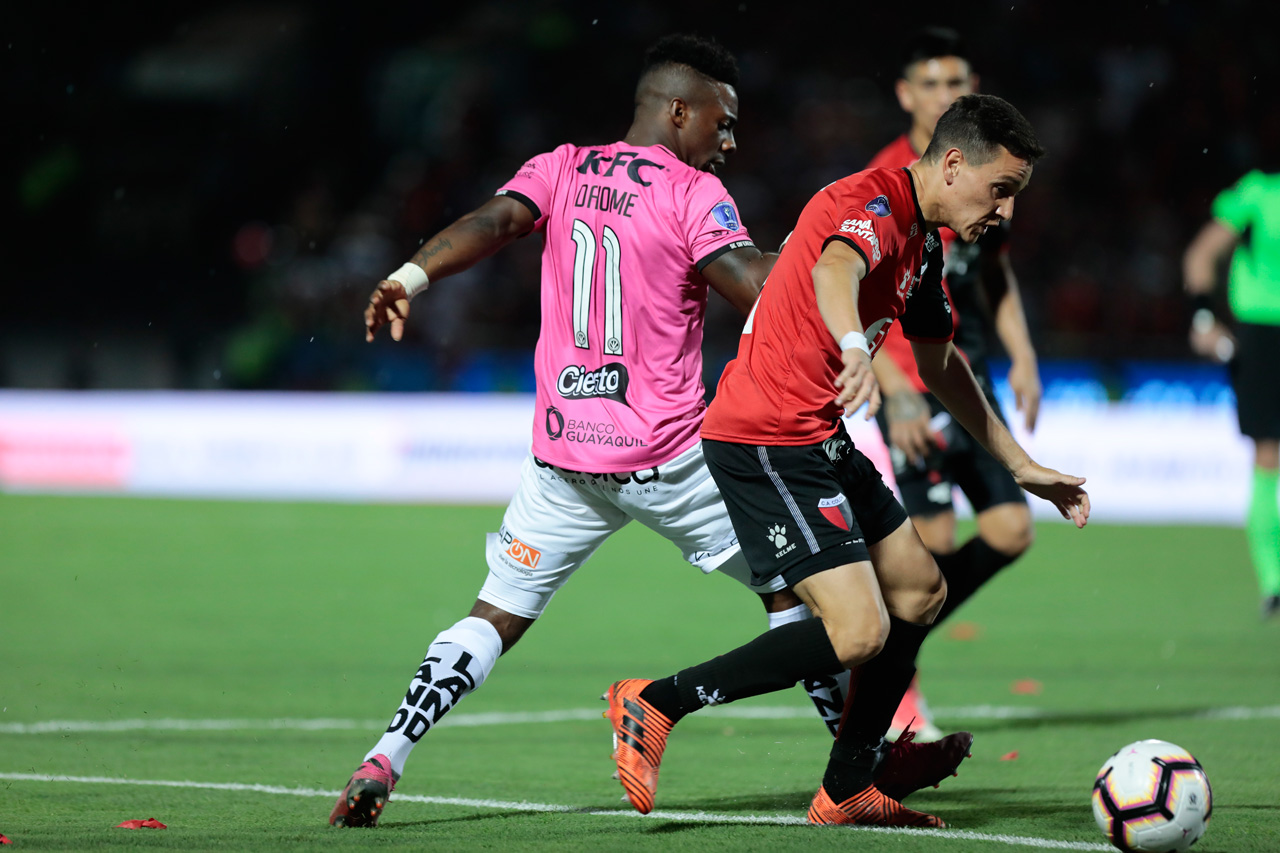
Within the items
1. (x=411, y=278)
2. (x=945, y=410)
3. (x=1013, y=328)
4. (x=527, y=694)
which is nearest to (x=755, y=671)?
(x=411, y=278)

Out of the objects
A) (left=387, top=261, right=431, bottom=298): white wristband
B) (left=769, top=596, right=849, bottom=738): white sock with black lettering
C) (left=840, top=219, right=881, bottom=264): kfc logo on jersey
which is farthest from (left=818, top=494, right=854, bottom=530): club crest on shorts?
(left=387, top=261, right=431, bottom=298): white wristband

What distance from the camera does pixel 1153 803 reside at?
3.75 metres

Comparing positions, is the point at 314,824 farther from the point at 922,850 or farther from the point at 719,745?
the point at 719,745

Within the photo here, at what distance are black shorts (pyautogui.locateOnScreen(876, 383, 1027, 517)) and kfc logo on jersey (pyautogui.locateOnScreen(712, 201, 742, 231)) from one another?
1799 mm

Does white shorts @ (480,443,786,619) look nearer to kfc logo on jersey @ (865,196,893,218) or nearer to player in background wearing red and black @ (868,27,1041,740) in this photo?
kfc logo on jersey @ (865,196,893,218)

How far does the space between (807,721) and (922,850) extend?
2.64 meters

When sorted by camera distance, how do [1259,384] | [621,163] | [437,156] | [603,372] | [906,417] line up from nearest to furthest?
[603,372]
[621,163]
[906,417]
[1259,384]
[437,156]

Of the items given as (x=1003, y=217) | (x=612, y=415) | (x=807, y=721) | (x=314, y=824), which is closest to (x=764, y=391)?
(x=612, y=415)

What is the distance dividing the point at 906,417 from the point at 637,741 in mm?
1520

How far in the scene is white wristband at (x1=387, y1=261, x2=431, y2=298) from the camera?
422 centimetres

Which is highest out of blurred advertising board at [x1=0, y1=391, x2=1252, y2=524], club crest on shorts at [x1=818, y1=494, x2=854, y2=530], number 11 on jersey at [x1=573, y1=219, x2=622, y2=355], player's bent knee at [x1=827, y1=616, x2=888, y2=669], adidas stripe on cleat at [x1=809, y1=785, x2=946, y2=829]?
number 11 on jersey at [x1=573, y1=219, x2=622, y2=355]

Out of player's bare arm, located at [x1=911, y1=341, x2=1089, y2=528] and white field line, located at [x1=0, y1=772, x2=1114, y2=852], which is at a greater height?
player's bare arm, located at [x1=911, y1=341, x2=1089, y2=528]

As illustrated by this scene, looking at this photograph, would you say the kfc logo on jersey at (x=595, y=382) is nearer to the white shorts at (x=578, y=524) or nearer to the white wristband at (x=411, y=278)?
the white shorts at (x=578, y=524)

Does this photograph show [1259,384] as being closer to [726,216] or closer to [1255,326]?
[1255,326]
